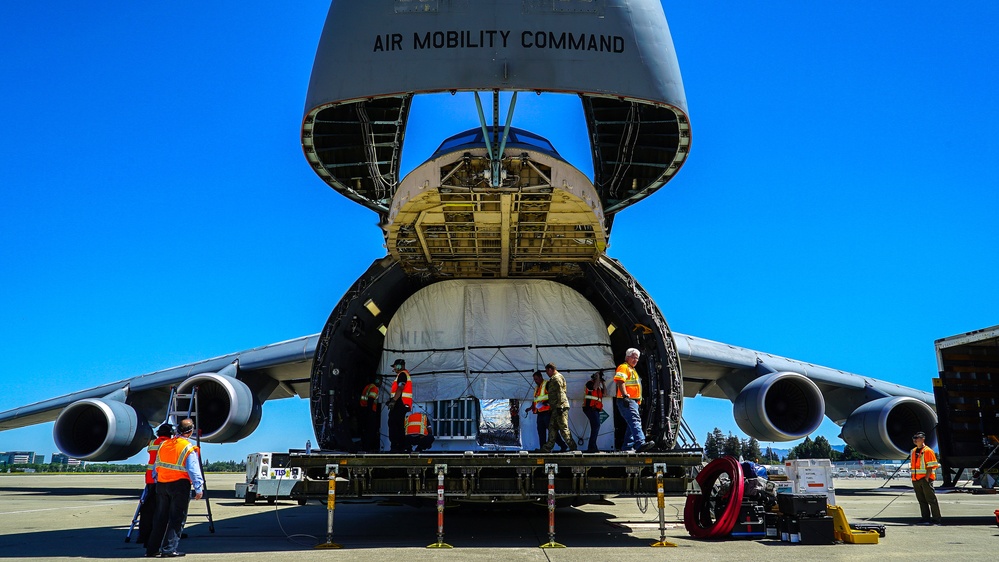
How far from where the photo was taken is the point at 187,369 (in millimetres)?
13703

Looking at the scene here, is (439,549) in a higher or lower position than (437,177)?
lower

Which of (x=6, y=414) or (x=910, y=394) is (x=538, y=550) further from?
(x=6, y=414)

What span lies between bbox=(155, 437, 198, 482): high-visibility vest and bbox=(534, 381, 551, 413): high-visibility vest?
13.5ft

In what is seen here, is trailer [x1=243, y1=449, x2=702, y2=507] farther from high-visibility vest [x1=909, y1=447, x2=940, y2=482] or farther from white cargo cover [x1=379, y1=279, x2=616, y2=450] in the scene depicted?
high-visibility vest [x1=909, y1=447, x2=940, y2=482]

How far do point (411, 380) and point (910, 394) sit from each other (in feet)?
30.9

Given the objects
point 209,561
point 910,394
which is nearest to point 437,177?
point 209,561

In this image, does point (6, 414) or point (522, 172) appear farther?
point (6, 414)

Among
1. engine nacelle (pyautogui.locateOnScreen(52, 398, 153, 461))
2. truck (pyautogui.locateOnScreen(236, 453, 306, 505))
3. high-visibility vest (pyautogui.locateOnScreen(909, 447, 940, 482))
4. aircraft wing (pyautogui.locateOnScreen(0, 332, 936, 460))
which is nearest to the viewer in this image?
high-visibility vest (pyautogui.locateOnScreen(909, 447, 940, 482))

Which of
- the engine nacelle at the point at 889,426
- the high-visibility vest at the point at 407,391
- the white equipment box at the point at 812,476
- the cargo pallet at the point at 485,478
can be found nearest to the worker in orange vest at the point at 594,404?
the cargo pallet at the point at 485,478

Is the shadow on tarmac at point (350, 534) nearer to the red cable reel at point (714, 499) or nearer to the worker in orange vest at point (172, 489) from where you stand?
the worker in orange vest at point (172, 489)

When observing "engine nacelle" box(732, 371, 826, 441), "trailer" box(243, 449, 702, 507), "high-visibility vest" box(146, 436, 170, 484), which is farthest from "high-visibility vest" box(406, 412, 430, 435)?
"engine nacelle" box(732, 371, 826, 441)

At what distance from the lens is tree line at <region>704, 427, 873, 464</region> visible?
11.0 meters

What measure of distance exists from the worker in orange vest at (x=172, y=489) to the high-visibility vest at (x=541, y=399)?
4.09m

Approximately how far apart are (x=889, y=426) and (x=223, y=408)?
1091 cm
